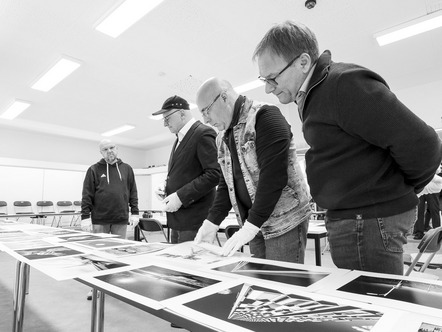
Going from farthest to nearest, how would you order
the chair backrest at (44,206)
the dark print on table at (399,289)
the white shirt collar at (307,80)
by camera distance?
the chair backrest at (44,206) < the white shirt collar at (307,80) < the dark print on table at (399,289)

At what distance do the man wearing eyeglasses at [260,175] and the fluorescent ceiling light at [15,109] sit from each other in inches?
246

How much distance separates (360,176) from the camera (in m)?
0.70

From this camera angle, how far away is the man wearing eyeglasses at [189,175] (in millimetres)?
1452

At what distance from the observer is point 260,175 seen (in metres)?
0.96

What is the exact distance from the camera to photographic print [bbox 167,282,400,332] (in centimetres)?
39

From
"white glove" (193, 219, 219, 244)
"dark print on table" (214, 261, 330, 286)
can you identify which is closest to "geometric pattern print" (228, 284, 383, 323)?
"dark print on table" (214, 261, 330, 286)

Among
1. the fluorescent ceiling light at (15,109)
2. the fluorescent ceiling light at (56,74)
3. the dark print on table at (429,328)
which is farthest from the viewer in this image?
the fluorescent ceiling light at (15,109)

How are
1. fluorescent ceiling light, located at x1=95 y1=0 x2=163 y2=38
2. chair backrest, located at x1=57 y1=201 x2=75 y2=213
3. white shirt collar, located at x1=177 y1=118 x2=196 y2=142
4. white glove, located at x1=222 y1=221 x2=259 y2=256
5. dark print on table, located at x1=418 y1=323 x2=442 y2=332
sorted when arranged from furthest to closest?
chair backrest, located at x1=57 y1=201 x2=75 y2=213, fluorescent ceiling light, located at x1=95 y1=0 x2=163 y2=38, white shirt collar, located at x1=177 y1=118 x2=196 y2=142, white glove, located at x1=222 y1=221 x2=259 y2=256, dark print on table, located at x1=418 y1=323 x2=442 y2=332

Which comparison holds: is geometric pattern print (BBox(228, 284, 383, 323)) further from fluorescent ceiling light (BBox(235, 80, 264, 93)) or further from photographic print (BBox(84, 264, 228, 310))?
fluorescent ceiling light (BBox(235, 80, 264, 93))

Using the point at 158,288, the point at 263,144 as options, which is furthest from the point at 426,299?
the point at 263,144

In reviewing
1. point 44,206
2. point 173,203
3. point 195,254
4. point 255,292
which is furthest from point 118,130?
point 255,292

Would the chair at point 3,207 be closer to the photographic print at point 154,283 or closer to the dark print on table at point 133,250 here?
the dark print on table at point 133,250

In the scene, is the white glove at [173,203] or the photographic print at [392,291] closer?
the photographic print at [392,291]

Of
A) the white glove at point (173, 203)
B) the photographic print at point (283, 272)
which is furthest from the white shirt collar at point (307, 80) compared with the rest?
the white glove at point (173, 203)
